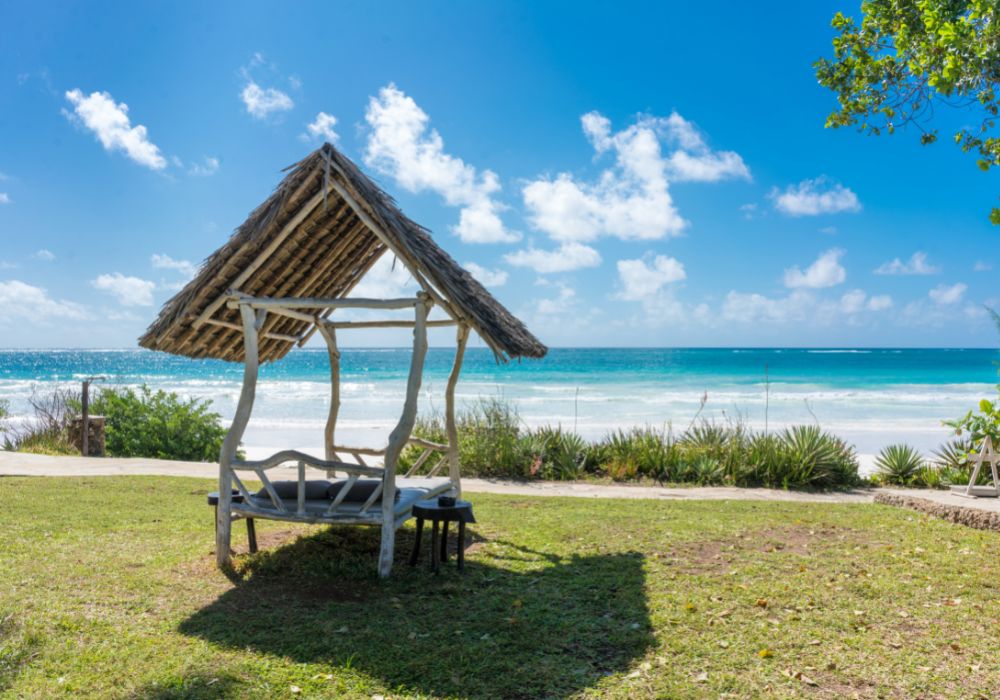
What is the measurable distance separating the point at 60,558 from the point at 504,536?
409cm

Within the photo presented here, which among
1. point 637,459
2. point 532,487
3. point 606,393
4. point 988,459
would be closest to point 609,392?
point 606,393

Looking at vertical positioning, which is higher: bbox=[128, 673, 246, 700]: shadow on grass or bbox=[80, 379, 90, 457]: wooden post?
bbox=[80, 379, 90, 457]: wooden post

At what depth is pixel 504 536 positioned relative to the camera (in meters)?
7.29

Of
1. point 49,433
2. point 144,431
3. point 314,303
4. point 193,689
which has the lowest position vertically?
point 193,689

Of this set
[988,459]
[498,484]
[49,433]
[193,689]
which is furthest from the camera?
[49,433]

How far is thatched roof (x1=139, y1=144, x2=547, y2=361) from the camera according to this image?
5.69 m

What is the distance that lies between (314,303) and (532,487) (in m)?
5.83

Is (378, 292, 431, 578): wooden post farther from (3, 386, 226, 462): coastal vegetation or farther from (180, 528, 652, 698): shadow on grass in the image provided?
(3, 386, 226, 462): coastal vegetation

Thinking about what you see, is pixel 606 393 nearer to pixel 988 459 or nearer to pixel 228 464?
pixel 988 459

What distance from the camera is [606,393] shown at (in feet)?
128

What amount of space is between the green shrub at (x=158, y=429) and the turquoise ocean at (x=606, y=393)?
79.7 inches

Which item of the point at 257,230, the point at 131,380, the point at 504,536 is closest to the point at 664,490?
the point at 504,536

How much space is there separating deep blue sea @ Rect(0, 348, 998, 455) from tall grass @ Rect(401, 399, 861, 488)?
1.14 metres

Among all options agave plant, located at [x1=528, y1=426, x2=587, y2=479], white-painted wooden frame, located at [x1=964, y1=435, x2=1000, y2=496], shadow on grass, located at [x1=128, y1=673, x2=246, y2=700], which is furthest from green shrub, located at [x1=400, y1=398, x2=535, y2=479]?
shadow on grass, located at [x1=128, y1=673, x2=246, y2=700]
